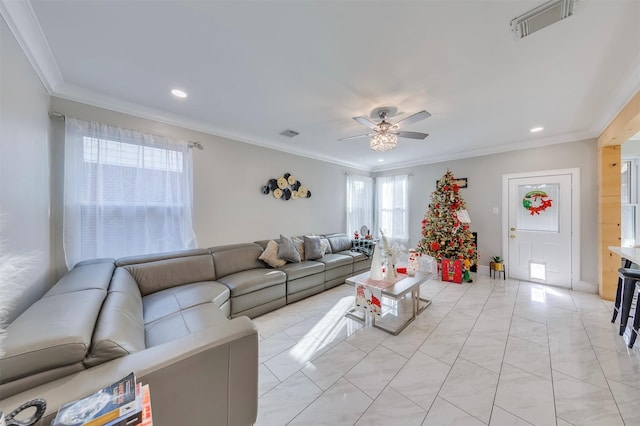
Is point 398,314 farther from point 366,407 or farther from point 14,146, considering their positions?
point 14,146

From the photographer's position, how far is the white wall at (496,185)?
361 centimetres

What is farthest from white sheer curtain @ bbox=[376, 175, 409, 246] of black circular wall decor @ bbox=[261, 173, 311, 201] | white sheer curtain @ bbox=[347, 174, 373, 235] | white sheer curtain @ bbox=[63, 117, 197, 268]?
white sheer curtain @ bbox=[63, 117, 197, 268]

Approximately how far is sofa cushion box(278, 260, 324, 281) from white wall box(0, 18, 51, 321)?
2.41 metres

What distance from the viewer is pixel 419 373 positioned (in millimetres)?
1906

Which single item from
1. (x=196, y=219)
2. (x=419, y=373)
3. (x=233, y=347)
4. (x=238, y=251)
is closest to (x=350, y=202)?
(x=238, y=251)

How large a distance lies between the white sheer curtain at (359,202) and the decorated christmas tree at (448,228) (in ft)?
5.49

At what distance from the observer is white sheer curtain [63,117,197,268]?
7.76 ft

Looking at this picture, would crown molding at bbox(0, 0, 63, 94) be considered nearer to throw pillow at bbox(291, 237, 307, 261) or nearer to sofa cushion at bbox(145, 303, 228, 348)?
sofa cushion at bbox(145, 303, 228, 348)

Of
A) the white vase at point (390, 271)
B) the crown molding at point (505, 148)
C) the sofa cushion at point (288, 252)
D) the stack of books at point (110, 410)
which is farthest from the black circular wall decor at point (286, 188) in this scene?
the stack of books at point (110, 410)

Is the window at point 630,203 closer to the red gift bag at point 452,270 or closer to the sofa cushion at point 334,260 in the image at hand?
the red gift bag at point 452,270

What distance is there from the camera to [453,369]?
1.95m

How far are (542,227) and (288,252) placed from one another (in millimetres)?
4547

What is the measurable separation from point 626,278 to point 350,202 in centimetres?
423

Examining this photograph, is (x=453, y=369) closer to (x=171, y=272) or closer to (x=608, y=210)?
(x=171, y=272)
